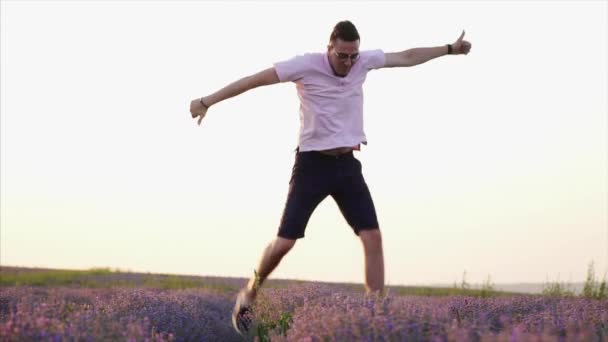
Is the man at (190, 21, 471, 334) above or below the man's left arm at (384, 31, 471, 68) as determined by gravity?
below

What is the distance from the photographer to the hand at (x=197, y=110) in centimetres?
561

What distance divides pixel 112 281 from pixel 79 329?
471 inches

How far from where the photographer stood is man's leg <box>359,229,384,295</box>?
18.6 feet

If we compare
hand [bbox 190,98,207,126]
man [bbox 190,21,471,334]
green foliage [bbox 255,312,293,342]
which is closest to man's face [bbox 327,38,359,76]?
man [bbox 190,21,471,334]

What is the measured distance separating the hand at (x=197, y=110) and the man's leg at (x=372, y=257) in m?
1.29

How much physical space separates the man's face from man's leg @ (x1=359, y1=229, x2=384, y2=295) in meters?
1.07

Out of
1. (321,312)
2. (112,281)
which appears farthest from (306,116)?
(112,281)

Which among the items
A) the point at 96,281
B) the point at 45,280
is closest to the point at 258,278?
the point at 96,281

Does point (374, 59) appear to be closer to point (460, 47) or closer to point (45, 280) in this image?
point (460, 47)

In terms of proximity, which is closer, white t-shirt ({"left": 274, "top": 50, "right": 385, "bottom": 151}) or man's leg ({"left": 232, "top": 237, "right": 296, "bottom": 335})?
white t-shirt ({"left": 274, "top": 50, "right": 385, "bottom": 151})

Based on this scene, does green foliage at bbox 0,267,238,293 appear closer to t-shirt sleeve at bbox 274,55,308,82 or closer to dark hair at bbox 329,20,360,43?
t-shirt sleeve at bbox 274,55,308,82

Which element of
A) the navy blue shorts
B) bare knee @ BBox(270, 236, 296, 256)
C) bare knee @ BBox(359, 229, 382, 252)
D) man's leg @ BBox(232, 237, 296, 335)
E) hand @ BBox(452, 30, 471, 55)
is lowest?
man's leg @ BBox(232, 237, 296, 335)

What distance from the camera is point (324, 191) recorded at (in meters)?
5.66

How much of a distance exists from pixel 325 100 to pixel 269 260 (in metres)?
1.18
